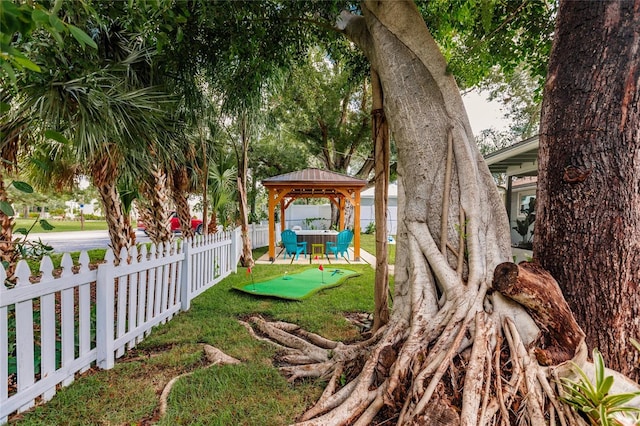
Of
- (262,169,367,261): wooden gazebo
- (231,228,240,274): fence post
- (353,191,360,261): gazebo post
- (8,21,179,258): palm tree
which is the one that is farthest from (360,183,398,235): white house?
(8,21,179,258): palm tree

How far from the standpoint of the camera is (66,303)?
8.62 feet

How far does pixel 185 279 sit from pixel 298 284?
2.36 meters

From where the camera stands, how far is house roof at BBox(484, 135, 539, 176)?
7019 mm

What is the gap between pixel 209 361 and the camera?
311cm

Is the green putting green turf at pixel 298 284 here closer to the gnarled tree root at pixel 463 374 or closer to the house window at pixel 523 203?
the gnarled tree root at pixel 463 374

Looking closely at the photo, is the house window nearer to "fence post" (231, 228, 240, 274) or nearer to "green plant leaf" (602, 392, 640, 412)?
"fence post" (231, 228, 240, 274)

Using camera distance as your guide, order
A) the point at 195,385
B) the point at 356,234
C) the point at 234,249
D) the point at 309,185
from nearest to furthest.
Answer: the point at 195,385, the point at 234,249, the point at 309,185, the point at 356,234

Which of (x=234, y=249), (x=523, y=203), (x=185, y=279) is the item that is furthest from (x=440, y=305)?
(x=523, y=203)

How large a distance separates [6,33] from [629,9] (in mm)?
3282

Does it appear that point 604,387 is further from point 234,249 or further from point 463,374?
point 234,249

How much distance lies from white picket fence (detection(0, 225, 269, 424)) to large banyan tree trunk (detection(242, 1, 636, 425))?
5.76ft

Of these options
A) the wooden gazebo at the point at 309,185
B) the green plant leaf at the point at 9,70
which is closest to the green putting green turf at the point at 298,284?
the wooden gazebo at the point at 309,185

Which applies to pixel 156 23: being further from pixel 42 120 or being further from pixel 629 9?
pixel 629 9

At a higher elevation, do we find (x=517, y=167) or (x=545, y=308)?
(x=517, y=167)
